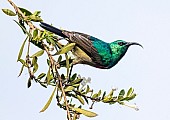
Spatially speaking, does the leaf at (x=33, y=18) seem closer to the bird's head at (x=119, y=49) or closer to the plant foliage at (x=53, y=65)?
the plant foliage at (x=53, y=65)

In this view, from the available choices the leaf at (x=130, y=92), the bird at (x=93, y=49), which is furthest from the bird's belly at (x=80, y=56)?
the leaf at (x=130, y=92)

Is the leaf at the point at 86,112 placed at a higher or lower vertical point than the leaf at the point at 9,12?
lower

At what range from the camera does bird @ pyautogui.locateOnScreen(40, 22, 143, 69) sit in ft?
7.09

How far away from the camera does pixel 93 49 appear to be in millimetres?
2686

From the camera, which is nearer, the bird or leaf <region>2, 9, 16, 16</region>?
leaf <region>2, 9, 16, 16</region>

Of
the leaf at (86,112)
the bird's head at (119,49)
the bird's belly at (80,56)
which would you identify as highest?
the bird's head at (119,49)

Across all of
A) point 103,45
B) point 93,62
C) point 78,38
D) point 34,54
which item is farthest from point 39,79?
point 103,45

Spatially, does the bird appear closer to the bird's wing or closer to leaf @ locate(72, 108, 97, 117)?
the bird's wing

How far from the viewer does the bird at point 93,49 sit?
216 centimetres

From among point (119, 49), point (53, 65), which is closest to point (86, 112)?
point (53, 65)

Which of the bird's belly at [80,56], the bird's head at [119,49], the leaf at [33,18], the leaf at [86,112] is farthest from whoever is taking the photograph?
the bird's head at [119,49]

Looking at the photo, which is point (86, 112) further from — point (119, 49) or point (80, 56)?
point (119, 49)

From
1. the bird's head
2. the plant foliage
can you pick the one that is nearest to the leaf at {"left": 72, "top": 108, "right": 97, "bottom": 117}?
the plant foliage

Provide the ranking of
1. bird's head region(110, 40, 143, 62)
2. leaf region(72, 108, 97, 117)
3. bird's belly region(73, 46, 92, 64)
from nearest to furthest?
leaf region(72, 108, 97, 117), bird's belly region(73, 46, 92, 64), bird's head region(110, 40, 143, 62)
